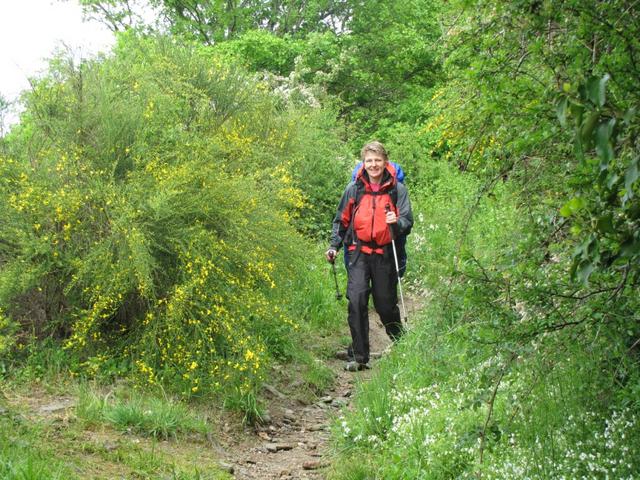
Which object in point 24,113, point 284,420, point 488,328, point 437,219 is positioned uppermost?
point 24,113

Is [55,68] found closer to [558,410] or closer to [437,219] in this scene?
[558,410]

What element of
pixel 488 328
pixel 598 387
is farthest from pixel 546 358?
pixel 598 387

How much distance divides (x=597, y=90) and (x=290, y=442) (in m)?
5.33

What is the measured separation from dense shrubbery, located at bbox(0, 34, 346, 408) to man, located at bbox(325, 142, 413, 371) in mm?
797

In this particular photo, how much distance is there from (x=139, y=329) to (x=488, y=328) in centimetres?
411

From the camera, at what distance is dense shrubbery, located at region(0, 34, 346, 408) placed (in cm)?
658

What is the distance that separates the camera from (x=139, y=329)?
6.97 m

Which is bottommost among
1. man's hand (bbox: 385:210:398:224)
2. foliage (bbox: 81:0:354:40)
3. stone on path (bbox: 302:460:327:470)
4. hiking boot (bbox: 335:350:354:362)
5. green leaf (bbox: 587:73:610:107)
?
stone on path (bbox: 302:460:327:470)

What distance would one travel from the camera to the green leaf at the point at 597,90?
185cm

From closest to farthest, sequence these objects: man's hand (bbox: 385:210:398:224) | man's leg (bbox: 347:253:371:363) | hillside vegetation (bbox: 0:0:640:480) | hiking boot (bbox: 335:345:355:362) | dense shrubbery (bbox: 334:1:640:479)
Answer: dense shrubbery (bbox: 334:1:640:479), hillside vegetation (bbox: 0:0:640:480), man's hand (bbox: 385:210:398:224), man's leg (bbox: 347:253:371:363), hiking boot (bbox: 335:345:355:362)

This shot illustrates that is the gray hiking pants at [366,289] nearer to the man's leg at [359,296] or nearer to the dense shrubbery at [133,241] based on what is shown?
the man's leg at [359,296]

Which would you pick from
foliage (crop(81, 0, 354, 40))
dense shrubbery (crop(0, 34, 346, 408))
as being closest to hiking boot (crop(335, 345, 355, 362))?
dense shrubbery (crop(0, 34, 346, 408))

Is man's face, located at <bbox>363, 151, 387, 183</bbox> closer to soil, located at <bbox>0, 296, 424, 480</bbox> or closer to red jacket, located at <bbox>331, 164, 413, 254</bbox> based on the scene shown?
red jacket, located at <bbox>331, 164, 413, 254</bbox>

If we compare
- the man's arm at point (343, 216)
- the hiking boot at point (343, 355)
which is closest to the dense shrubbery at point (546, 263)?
the man's arm at point (343, 216)
